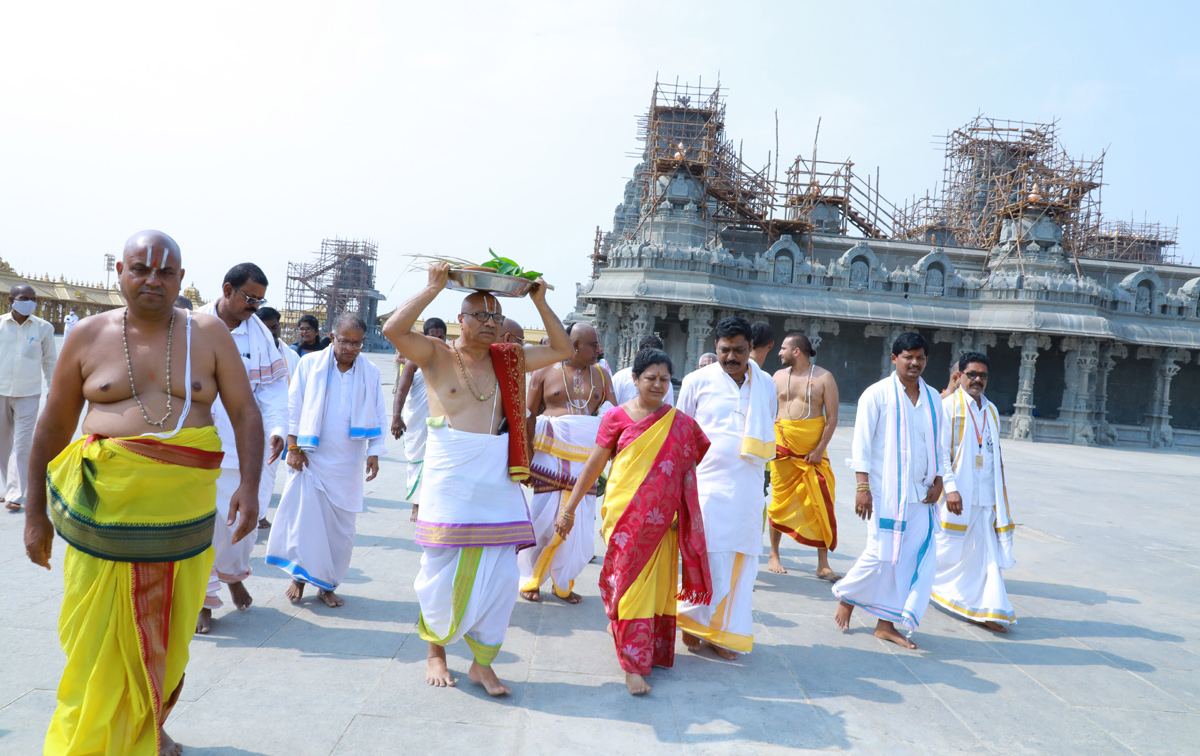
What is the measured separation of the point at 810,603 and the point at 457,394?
10.4ft

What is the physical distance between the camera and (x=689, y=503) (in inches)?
153

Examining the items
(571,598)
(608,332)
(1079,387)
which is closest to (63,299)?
(608,332)

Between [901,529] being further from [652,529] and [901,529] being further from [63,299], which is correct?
[63,299]

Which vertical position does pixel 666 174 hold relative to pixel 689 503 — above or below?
above

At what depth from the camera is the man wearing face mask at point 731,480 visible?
4.04m

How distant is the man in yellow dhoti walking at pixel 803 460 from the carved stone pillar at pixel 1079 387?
19658 mm

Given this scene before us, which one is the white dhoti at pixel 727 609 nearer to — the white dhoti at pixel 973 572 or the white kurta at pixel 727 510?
the white kurta at pixel 727 510

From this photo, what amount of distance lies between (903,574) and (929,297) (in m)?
20.6

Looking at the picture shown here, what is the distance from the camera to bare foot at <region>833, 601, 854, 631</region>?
183 inches

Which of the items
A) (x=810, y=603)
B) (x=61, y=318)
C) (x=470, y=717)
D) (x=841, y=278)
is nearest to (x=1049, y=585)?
(x=810, y=603)

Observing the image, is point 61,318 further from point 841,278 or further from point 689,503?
point 689,503

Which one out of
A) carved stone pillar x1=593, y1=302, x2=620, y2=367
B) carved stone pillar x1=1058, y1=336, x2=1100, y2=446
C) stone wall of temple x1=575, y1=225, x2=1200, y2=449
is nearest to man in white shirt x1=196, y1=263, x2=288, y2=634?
stone wall of temple x1=575, y1=225, x2=1200, y2=449

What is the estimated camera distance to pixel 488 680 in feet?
11.0

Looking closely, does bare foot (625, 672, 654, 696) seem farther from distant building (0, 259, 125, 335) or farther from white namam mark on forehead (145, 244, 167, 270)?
distant building (0, 259, 125, 335)
